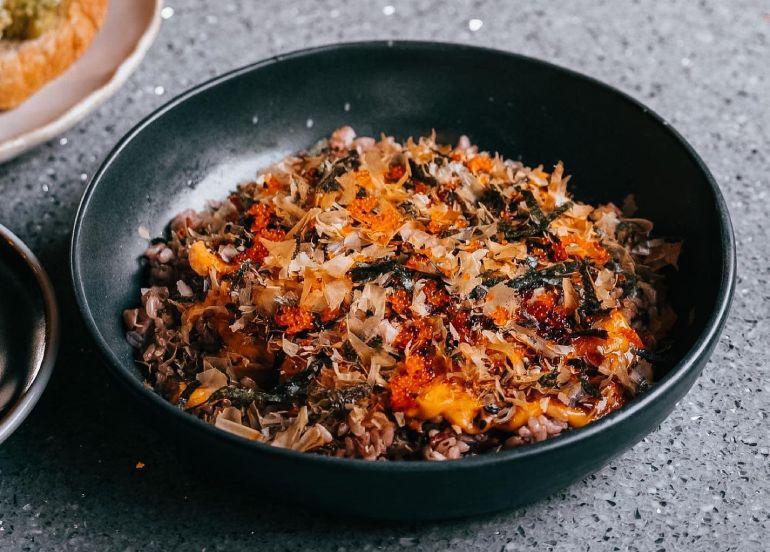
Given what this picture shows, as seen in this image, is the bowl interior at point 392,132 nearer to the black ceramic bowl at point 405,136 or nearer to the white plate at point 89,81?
the black ceramic bowl at point 405,136

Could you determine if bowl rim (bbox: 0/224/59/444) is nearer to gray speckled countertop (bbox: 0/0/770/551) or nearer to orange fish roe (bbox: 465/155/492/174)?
gray speckled countertop (bbox: 0/0/770/551)

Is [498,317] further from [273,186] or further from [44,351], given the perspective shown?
[44,351]

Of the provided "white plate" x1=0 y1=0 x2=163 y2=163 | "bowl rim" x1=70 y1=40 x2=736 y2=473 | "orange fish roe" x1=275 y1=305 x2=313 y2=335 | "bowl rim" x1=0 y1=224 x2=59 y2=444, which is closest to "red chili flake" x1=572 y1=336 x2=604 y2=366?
"bowl rim" x1=70 y1=40 x2=736 y2=473

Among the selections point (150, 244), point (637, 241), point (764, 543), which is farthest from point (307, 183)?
point (764, 543)

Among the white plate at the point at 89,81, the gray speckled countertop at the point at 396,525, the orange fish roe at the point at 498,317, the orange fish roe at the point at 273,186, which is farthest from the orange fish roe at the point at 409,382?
the white plate at the point at 89,81

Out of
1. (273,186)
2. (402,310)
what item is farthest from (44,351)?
(402,310)

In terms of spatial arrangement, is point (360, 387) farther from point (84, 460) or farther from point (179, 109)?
point (179, 109)
